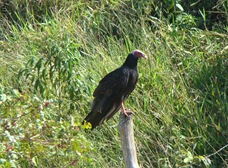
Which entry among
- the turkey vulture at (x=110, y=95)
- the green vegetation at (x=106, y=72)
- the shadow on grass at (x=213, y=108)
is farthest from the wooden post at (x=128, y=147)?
the shadow on grass at (x=213, y=108)

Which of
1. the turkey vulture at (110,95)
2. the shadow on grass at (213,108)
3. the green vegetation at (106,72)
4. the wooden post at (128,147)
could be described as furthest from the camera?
the shadow on grass at (213,108)

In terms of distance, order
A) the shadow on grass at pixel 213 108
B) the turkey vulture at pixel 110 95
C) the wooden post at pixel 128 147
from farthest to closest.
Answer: the shadow on grass at pixel 213 108
the turkey vulture at pixel 110 95
the wooden post at pixel 128 147

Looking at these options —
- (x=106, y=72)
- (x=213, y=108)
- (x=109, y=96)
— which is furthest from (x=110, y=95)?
(x=213, y=108)

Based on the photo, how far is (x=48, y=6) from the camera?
8070mm

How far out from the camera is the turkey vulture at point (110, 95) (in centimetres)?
575

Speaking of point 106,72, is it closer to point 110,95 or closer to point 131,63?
point 131,63

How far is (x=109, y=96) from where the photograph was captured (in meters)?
5.82

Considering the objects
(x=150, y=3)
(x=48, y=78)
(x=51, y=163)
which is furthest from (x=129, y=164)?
(x=150, y=3)

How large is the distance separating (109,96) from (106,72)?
0.89 m

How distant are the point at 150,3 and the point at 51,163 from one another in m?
2.48

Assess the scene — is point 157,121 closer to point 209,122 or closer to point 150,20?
point 209,122

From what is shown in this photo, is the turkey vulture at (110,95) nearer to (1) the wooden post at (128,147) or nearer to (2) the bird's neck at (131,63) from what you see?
(2) the bird's neck at (131,63)

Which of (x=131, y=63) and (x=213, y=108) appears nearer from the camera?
(x=131, y=63)

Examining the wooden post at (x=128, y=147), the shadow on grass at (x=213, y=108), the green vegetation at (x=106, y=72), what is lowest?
the shadow on grass at (x=213, y=108)
